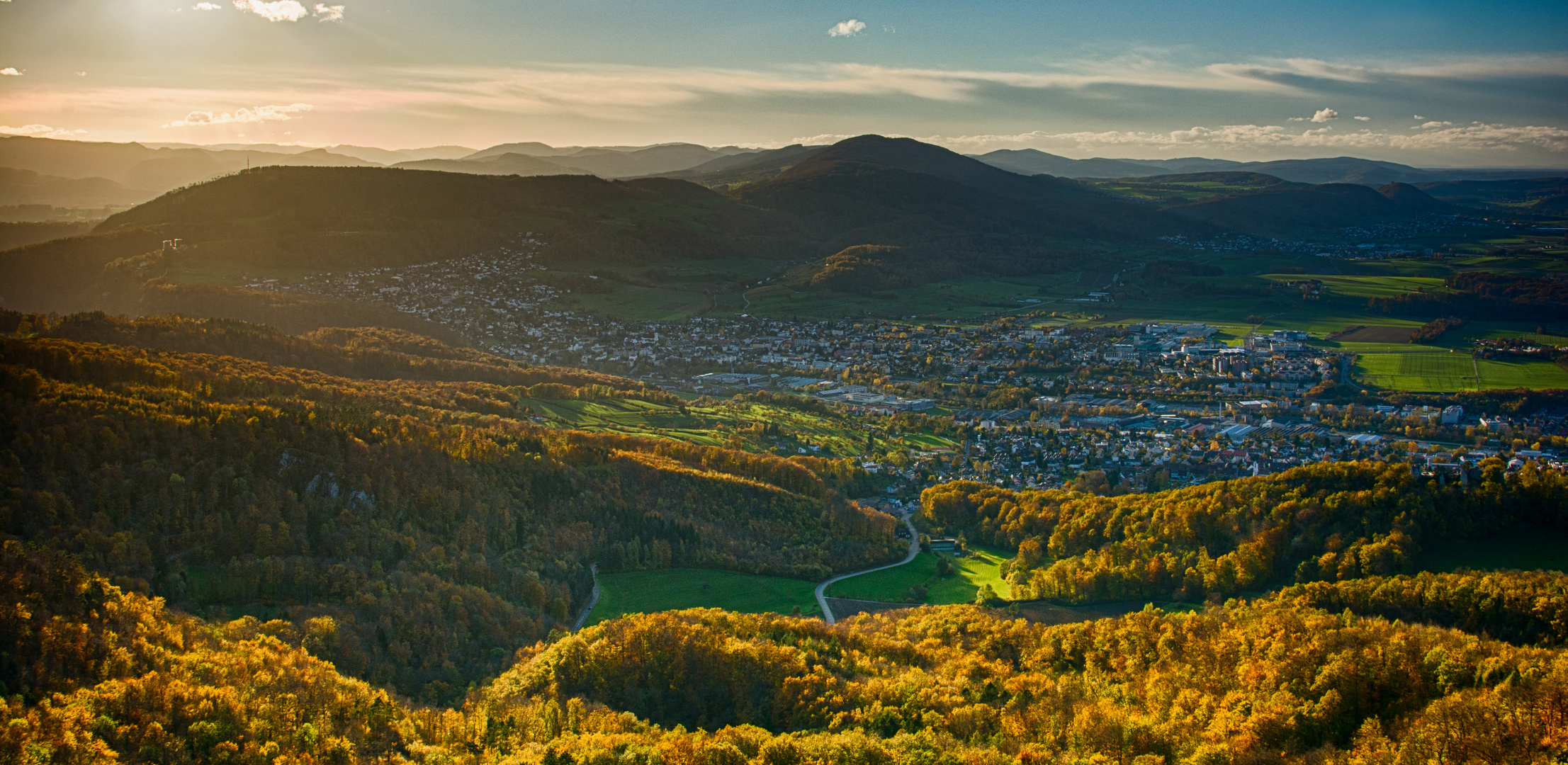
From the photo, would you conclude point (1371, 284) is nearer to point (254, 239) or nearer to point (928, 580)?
point (928, 580)

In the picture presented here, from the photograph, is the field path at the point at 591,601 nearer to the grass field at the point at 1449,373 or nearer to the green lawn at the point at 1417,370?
the green lawn at the point at 1417,370

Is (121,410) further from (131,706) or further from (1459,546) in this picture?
(1459,546)

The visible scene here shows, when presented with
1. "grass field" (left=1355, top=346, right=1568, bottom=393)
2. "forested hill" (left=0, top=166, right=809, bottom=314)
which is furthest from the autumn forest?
"forested hill" (left=0, top=166, right=809, bottom=314)

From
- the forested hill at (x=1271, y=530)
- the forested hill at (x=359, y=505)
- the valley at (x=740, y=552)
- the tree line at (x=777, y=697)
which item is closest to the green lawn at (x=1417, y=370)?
the valley at (x=740, y=552)

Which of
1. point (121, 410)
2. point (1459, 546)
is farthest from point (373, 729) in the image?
point (1459, 546)

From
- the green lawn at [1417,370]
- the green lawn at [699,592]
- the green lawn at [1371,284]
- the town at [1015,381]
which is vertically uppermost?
the green lawn at [1371,284]

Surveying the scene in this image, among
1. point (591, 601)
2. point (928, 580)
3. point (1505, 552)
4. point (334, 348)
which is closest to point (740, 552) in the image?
point (591, 601)

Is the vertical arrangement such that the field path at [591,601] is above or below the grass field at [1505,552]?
below

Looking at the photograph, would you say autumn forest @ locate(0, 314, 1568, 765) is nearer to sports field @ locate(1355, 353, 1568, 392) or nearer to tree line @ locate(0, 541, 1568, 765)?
tree line @ locate(0, 541, 1568, 765)
